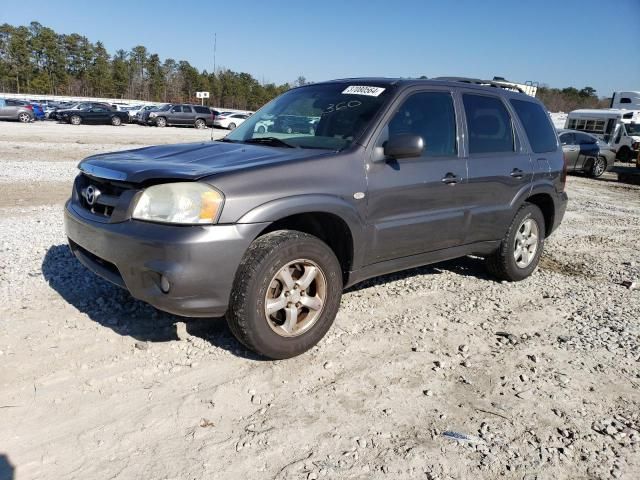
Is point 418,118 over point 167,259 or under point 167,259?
over

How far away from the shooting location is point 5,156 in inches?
508

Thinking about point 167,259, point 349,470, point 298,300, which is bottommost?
point 349,470

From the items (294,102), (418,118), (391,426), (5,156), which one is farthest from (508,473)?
(5,156)

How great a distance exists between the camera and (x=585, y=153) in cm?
1669

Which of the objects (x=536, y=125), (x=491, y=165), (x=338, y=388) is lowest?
(x=338, y=388)

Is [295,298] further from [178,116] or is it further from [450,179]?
[178,116]

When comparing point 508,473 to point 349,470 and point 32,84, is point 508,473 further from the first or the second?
point 32,84

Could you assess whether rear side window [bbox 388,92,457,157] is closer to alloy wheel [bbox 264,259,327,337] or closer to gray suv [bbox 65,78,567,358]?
gray suv [bbox 65,78,567,358]

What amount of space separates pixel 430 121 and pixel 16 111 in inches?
1227

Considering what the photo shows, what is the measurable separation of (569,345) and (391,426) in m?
1.84

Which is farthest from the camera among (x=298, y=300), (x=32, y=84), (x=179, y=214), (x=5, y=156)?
(x=32, y=84)

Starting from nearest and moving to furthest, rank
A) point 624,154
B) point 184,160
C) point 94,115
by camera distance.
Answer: point 184,160
point 624,154
point 94,115

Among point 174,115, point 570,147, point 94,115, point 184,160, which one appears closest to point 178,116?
point 174,115

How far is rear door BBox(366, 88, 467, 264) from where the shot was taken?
11.9ft
